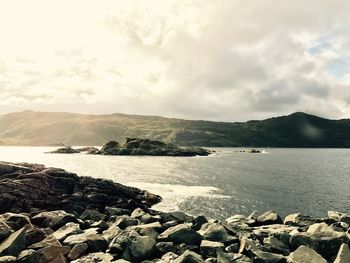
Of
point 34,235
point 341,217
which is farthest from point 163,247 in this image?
point 341,217

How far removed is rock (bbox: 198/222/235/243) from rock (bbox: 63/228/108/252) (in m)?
8.68

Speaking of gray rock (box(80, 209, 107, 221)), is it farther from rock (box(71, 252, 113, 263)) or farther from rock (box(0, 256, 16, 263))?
rock (box(0, 256, 16, 263))

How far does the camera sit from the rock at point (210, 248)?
2764 centimetres

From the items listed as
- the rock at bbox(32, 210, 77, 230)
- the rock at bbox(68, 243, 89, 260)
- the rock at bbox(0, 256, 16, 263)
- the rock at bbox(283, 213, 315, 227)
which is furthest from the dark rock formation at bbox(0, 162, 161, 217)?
Answer: the rock at bbox(283, 213, 315, 227)

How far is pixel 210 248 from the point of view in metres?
28.0

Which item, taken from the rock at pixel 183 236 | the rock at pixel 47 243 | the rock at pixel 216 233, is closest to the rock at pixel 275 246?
the rock at pixel 216 233

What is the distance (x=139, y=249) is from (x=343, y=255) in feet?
49.7

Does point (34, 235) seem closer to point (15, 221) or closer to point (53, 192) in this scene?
point (15, 221)

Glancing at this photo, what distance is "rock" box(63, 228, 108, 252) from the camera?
28734mm

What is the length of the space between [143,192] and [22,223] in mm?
39066

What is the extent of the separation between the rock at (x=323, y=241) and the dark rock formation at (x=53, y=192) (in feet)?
104

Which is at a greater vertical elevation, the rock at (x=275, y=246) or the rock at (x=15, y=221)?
the rock at (x=15, y=221)

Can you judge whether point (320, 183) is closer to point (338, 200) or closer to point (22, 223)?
point (338, 200)

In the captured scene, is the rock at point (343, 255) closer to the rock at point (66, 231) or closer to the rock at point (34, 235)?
the rock at point (66, 231)
